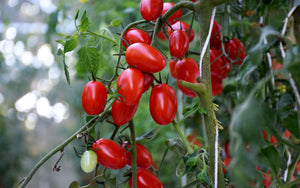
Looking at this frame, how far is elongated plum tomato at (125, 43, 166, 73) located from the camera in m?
0.39

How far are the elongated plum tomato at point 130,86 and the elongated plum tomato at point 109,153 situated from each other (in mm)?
83

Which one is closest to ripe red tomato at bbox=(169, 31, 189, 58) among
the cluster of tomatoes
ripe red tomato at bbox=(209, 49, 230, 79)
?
the cluster of tomatoes

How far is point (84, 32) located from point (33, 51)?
7.01 ft

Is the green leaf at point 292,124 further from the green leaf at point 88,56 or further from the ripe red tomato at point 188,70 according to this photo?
the green leaf at point 88,56

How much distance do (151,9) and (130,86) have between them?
13 centimetres

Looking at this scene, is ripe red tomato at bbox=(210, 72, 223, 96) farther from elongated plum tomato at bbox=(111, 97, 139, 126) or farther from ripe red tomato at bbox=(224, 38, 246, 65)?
elongated plum tomato at bbox=(111, 97, 139, 126)

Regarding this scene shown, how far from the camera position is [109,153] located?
1.37 feet

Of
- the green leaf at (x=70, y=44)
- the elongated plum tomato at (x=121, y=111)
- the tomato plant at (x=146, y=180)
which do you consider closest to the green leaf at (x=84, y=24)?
the green leaf at (x=70, y=44)

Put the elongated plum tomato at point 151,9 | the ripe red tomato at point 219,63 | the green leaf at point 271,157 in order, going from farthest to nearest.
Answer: the ripe red tomato at point 219,63, the elongated plum tomato at point 151,9, the green leaf at point 271,157

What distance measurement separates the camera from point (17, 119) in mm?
2621

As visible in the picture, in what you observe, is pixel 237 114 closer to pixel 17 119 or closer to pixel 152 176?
pixel 152 176

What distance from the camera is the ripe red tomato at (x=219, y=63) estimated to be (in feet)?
1.73

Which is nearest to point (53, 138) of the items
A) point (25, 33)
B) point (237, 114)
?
point (25, 33)

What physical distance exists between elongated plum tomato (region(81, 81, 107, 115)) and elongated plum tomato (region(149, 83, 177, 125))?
76 millimetres
